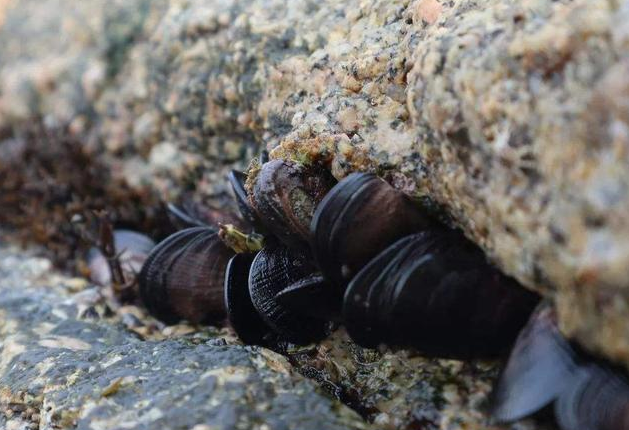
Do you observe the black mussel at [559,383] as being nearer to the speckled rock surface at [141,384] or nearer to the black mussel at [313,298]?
the speckled rock surface at [141,384]

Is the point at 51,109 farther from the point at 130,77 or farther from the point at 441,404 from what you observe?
the point at 441,404

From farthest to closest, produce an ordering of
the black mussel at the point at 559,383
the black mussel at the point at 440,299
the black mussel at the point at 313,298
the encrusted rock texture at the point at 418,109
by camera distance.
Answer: the black mussel at the point at 313,298 → the black mussel at the point at 440,299 → the black mussel at the point at 559,383 → the encrusted rock texture at the point at 418,109

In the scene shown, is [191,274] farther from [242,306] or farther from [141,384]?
[141,384]

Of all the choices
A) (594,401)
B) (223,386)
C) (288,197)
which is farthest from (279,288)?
(594,401)

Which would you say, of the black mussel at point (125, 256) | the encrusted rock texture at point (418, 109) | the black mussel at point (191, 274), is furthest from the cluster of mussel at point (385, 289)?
the black mussel at point (125, 256)

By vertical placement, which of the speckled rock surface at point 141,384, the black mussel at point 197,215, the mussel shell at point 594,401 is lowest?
the mussel shell at point 594,401

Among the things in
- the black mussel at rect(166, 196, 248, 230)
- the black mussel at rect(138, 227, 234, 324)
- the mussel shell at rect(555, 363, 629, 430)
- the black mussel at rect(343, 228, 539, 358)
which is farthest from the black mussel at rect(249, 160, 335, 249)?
the mussel shell at rect(555, 363, 629, 430)

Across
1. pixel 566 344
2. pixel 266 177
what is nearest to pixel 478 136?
pixel 566 344

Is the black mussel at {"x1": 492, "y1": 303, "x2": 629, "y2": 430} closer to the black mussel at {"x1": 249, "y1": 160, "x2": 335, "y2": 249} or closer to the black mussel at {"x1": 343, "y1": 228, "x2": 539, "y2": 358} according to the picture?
the black mussel at {"x1": 343, "y1": 228, "x2": 539, "y2": 358}
